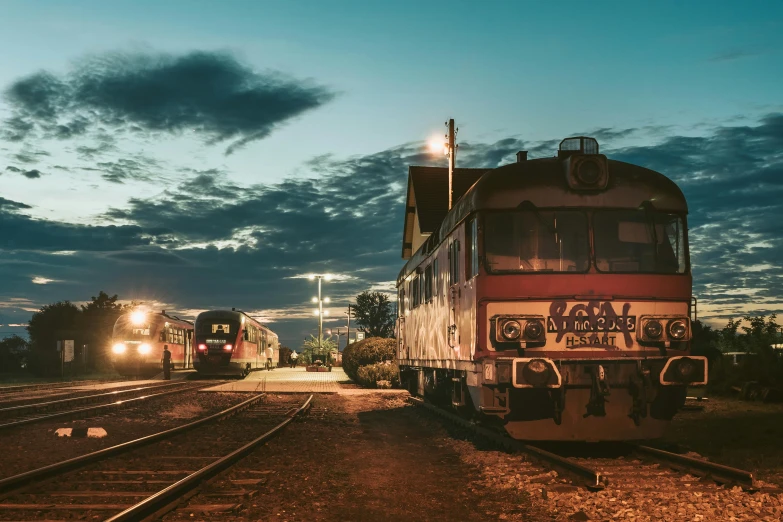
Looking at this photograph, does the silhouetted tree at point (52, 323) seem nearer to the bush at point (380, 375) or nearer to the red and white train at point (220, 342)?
the red and white train at point (220, 342)

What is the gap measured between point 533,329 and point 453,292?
2.30 metres

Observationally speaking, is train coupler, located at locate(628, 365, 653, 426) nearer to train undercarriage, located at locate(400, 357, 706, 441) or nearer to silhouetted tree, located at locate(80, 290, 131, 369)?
train undercarriage, located at locate(400, 357, 706, 441)

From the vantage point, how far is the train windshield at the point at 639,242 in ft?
32.4

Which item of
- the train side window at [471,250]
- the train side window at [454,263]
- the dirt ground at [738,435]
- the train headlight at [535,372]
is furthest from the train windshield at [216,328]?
the train headlight at [535,372]

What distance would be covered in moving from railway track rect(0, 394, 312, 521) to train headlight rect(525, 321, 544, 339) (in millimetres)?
3570

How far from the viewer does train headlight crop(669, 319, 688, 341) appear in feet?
A: 31.9

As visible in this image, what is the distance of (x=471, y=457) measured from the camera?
34.8 feet

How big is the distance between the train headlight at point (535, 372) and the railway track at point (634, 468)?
86cm

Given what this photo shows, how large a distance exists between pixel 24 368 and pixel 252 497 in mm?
45580

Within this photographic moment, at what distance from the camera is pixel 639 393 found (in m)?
9.63

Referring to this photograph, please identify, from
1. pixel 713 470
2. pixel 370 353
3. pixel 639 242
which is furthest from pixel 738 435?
pixel 370 353

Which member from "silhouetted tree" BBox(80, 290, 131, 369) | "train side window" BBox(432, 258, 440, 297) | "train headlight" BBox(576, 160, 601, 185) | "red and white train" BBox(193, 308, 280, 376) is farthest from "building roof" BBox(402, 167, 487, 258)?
"silhouetted tree" BBox(80, 290, 131, 369)

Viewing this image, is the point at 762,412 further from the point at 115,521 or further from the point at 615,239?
the point at 115,521

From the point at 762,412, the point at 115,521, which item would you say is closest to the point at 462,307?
the point at 115,521
